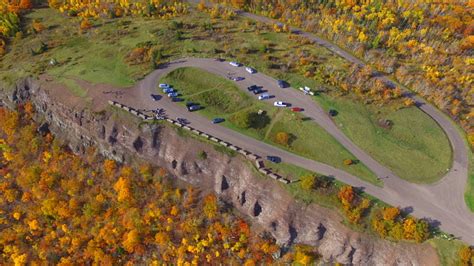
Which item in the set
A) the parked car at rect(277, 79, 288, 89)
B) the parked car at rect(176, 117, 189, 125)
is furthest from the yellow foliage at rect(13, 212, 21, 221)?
the parked car at rect(277, 79, 288, 89)

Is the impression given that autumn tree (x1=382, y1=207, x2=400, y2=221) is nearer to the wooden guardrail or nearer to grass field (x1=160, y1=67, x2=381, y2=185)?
grass field (x1=160, y1=67, x2=381, y2=185)

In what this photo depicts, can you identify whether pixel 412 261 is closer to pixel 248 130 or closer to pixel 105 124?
pixel 248 130

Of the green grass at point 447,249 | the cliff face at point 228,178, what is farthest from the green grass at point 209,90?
the green grass at point 447,249

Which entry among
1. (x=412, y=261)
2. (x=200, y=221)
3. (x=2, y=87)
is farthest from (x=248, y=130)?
(x=2, y=87)

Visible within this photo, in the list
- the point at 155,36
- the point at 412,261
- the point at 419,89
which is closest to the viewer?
the point at 412,261

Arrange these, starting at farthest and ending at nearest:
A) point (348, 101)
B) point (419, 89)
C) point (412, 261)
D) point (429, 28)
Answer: point (429, 28), point (419, 89), point (348, 101), point (412, 261)

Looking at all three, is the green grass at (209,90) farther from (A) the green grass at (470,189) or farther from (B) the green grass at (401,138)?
(A) the green grass at (470,189)
